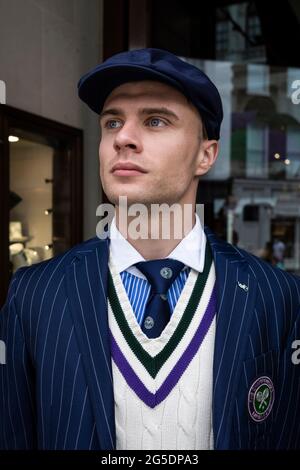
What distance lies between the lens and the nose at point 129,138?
3.93 ft

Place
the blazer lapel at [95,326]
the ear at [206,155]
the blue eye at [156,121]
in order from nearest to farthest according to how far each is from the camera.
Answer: the blazer lapel at [95,326] → the blue eye at [156,121] → the ear at [206,155]

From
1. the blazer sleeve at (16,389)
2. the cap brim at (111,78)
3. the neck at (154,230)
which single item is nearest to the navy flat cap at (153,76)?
the cap brim at (111,78)

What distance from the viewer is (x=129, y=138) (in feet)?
3.93

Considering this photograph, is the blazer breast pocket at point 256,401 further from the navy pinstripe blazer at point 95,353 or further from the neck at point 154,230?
the neck at point 154,230

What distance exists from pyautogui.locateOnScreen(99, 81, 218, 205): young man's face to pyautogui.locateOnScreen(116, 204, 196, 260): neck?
54mm

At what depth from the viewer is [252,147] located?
8328mm

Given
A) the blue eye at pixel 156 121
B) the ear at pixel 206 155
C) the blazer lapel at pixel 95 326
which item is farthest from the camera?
the ear at pixel 206 155

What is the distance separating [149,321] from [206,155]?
1.76 ft

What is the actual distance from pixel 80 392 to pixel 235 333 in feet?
1.40

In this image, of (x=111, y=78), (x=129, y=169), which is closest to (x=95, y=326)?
(x=129, y=169)

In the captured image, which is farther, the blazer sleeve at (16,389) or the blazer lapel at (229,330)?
the blazer sleeve at (16,389)

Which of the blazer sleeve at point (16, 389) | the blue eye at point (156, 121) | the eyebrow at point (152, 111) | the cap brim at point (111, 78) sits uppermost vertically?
the cap brim at point (111, 78)

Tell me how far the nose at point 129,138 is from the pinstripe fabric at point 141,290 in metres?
0.35

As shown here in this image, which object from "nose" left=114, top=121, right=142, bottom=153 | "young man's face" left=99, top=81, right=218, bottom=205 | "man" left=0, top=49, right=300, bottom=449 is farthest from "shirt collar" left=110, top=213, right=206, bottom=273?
"nose" left=114, top=121, right=142, bottom=153
